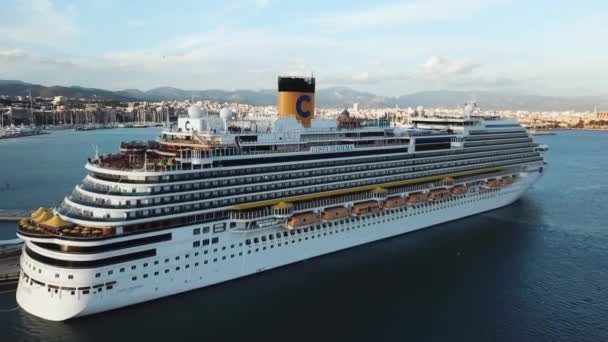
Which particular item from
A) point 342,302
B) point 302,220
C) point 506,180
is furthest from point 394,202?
point 506,180

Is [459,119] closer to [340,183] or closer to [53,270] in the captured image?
[340,183]

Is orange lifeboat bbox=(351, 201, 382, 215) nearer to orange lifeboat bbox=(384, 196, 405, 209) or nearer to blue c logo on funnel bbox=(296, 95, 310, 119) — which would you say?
orange lifeboat bbox=(384, 196, 405, 209)

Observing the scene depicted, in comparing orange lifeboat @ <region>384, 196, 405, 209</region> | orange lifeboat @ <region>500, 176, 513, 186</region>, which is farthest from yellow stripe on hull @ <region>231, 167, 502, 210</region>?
orange lifeboat @ <region>500, 176, 513, 186</region>

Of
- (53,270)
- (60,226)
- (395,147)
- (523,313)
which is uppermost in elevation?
(395,147)

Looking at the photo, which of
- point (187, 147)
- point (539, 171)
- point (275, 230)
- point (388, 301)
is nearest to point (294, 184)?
point (275, 230)

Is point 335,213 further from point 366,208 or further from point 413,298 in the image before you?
point 413,298

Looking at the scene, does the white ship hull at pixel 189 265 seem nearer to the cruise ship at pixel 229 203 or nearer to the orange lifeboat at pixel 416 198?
the cruise ship at pixel 229 203
